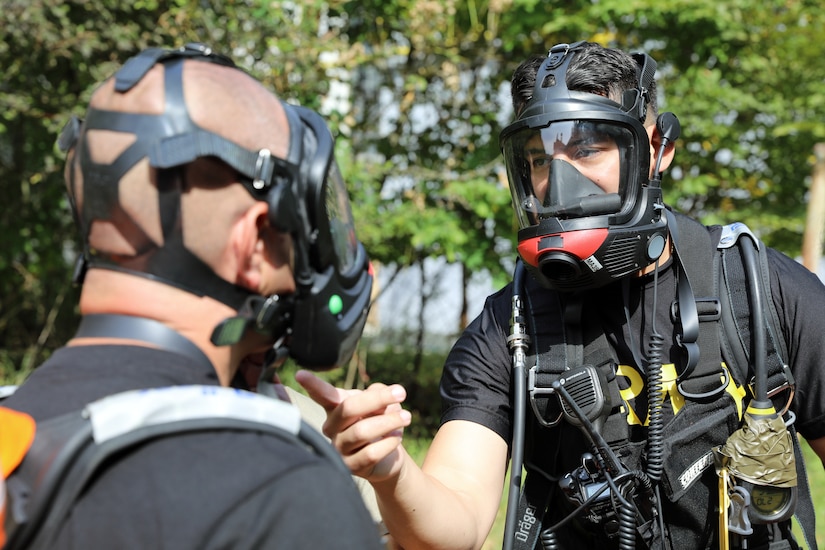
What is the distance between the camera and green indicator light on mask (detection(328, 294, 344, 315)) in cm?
162

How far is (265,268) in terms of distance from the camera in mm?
1492

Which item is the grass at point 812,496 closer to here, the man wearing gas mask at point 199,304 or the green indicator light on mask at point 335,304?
the green indicator light on mask at point 335,304

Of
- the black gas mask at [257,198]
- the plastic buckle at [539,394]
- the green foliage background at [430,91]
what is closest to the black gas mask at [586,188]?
the plastic buckle at [539,394]

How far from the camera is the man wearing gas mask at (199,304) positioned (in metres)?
1.17

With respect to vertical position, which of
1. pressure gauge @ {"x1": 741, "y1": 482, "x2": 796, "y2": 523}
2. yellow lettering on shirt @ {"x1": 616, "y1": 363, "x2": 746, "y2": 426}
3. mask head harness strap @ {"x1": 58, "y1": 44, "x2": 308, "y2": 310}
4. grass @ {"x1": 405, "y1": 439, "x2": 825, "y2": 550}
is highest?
mask head harness strap @ {"x1": 58, "y1": 44, "x2": 308, "y2": 310}

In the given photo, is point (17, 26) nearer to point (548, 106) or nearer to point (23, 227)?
point (23, 227)

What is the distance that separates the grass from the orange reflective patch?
14.6 ft

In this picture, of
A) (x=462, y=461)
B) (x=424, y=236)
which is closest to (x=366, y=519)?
(x=462, y=461)

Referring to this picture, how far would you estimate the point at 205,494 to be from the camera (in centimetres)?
117

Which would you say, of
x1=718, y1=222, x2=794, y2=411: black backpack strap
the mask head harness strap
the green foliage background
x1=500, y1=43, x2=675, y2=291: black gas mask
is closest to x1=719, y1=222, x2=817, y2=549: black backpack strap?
x1=718, y1=222, x2=794, y2=411: black backpack strap

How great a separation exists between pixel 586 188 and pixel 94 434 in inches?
74.9

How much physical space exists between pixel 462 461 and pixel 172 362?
1.37 metres

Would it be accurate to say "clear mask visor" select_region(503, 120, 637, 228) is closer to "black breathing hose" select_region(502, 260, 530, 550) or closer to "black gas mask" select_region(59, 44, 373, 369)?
"black breathing hose" select_region(502, 260, 530, 550)

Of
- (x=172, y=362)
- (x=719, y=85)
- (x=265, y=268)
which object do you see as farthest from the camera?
(x=719, y=85)
